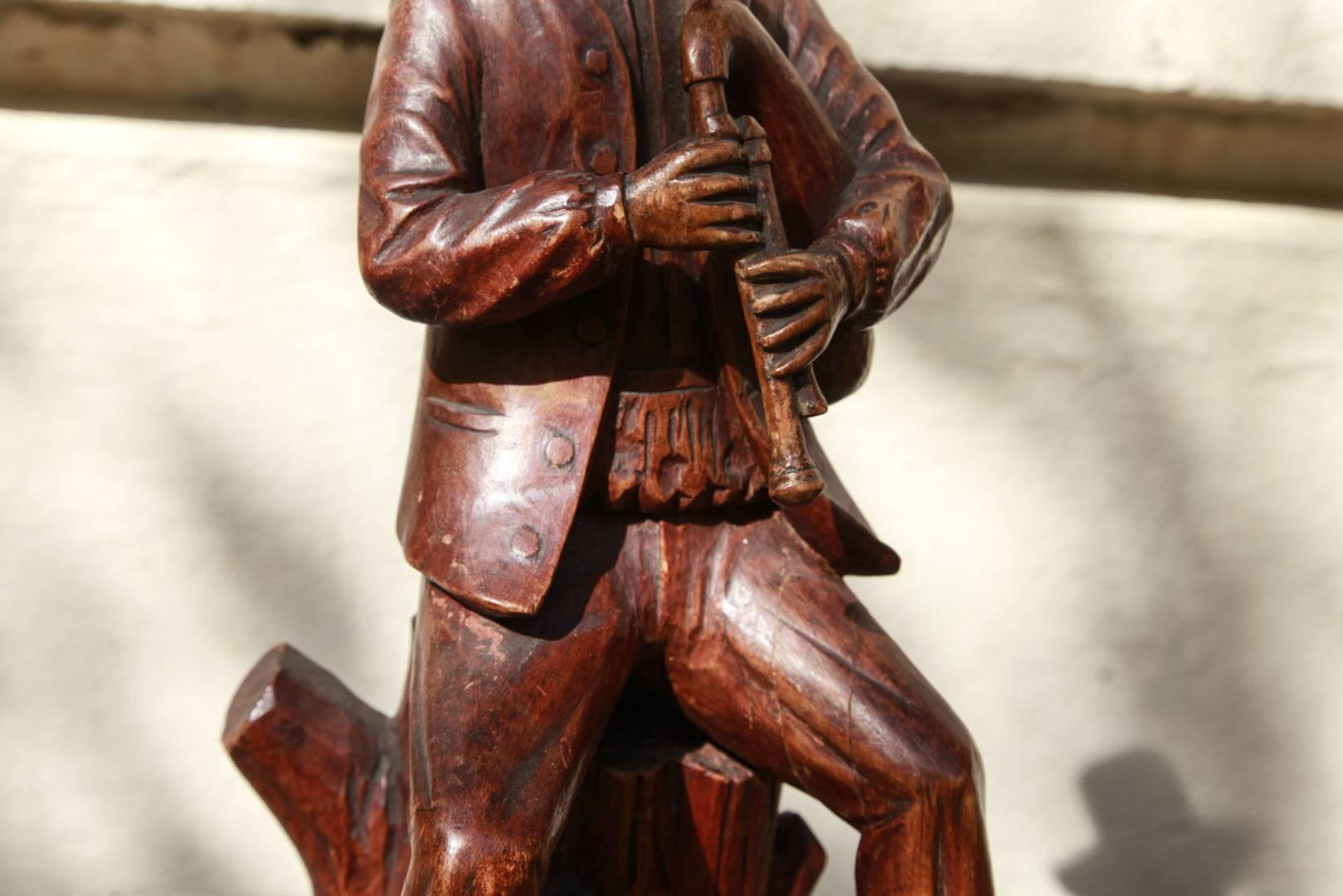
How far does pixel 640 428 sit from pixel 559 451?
8 centimetres

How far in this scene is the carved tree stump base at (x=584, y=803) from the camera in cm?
154

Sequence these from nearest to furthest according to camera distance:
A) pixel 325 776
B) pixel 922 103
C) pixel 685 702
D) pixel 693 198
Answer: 1. pixel 693 198
2. pixel 685 702
3. pixel 325 776
4. pixel 922 103

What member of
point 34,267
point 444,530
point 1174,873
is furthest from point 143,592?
point 1174,873

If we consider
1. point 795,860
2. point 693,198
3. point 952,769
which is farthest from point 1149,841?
point 693,198

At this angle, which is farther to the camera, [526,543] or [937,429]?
[937,429]

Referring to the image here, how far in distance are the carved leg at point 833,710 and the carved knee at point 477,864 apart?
22 cm

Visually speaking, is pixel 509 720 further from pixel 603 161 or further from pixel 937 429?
pixel 937 429

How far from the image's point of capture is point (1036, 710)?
253cm

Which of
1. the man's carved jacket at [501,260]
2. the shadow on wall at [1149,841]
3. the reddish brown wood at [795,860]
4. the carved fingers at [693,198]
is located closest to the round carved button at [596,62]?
the man's carved jacket at [501,260]

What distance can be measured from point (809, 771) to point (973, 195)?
1.25m

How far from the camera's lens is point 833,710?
142cm

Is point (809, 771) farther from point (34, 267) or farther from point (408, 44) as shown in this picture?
point (34, 267)

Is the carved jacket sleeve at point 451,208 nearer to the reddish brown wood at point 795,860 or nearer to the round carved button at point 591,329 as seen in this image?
the round carved button at point 591,329

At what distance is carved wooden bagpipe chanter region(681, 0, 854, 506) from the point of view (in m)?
1.32
